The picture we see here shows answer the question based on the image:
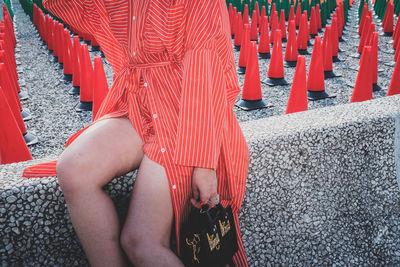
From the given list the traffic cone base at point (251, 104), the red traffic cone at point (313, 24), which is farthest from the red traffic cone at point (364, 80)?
the red traffic cone at point (313, 24)

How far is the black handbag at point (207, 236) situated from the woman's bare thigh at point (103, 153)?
37 cm

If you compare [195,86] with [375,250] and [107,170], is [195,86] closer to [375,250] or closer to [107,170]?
[107,170]

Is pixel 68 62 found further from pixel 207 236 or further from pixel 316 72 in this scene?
pixel 207 236

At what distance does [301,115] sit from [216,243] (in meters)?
1.26

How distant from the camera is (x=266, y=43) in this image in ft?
19.3

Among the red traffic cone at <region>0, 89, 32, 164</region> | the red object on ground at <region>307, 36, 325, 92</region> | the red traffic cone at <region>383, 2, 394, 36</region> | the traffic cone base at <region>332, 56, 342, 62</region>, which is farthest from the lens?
the red traffic cone at <region>383, 2, 394, 36</region>

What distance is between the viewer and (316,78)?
3938mm

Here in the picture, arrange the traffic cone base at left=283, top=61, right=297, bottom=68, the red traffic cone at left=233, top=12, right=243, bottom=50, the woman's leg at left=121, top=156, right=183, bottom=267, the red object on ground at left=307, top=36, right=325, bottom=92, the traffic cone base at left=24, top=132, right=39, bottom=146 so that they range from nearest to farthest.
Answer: the woman's leg at left=121, top=156, right=183, bottom=267 → the traffic cone base at left=24, top=132, right=39, bottom=146 → the red object on ground at left=307, top=36, right=325, bottom=92 → the traffic cone base at left=283, top=61, right=297, bottom=68 → the red traffic cone at left=233, top=12, right=243, bottom=50

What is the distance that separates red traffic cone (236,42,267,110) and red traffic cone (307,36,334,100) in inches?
25.6

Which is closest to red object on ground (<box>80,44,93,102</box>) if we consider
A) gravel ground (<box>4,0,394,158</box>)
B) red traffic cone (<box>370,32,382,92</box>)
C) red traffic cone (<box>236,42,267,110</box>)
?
gravel ground (<box>4,0,394,158</box>)

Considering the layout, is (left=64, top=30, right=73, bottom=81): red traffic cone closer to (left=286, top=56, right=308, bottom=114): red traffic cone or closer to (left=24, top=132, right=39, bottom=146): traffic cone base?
(left=24, top=132, right=39, bottom=146): traffic cone base

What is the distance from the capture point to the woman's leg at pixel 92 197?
132 cm

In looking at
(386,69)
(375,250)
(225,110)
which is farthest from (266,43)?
(225,110)

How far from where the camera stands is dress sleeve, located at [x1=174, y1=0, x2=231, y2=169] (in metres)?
1.33
